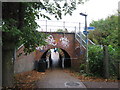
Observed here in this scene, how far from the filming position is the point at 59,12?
6848 millimetres

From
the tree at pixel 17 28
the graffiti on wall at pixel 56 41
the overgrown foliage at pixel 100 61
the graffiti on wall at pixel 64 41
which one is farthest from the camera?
the graffiti on wall at pixel 64 41

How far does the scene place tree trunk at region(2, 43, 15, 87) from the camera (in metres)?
5.62

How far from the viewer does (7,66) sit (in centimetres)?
566

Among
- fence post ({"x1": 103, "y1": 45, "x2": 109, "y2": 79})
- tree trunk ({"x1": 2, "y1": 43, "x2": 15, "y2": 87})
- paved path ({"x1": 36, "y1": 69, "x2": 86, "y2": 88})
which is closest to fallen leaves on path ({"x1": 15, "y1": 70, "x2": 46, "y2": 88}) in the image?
paved path ({"x1": 36, "y1": 69, "x2": 86, "y2": 88})

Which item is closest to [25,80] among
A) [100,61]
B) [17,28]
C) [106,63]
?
[17,28]

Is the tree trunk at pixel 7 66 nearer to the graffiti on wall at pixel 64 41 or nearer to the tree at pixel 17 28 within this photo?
the tree at pixel 17 28

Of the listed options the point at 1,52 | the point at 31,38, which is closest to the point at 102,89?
the point at 31,38

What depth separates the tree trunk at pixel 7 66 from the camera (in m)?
5.62

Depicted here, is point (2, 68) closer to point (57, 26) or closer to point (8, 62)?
point (8, 62)

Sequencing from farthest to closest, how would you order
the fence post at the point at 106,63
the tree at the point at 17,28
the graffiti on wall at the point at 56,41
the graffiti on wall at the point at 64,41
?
the graffiti on wall at the point at 64,41
the graffiti on wall at the point at 56,41
the fence post at the point at 106,63
the tree at the point at 17,28

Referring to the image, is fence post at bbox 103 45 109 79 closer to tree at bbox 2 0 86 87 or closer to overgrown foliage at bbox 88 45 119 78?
overgrown foliage at bbox 88 45 119 78

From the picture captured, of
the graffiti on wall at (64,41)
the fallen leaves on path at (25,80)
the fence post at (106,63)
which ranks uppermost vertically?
the graffiti on wall at (64,41)

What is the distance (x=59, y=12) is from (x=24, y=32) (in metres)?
2.28

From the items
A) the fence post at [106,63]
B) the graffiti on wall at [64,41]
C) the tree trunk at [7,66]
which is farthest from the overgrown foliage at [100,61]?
the graffiti on wall at [64,41]
